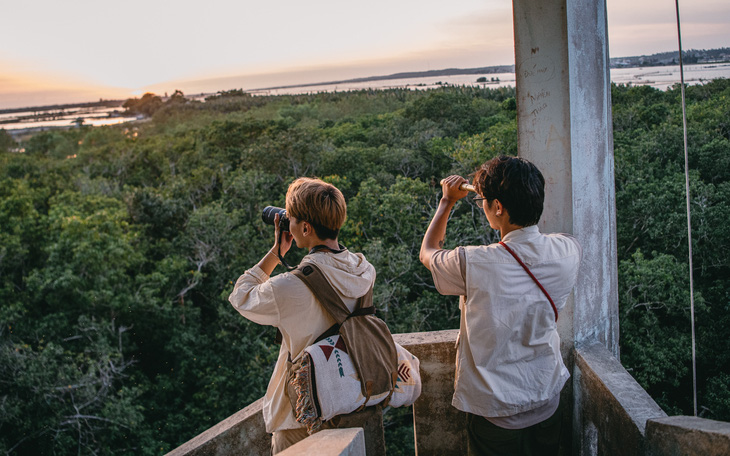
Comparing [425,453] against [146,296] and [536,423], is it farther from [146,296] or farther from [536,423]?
[146,296]

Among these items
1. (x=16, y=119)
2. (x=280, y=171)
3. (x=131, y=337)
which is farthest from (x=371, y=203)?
(x=16, y=119)

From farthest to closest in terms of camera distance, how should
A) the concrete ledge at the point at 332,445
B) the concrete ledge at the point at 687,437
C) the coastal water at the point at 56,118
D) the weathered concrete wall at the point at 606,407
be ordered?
the coastal water at the point at 56,118 < the weathered concrete wall at the point at 606,407 < the concrete ledge at the point at 332,445 < the concrete ledge at the point at 687,437

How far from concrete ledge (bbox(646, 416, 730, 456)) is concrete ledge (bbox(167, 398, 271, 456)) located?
1.41 m

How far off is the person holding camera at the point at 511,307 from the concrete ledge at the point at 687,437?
28 cm

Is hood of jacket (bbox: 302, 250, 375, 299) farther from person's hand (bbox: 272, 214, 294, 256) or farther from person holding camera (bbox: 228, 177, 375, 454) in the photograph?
person's hand (bbox: 272, 214, 294, 256)

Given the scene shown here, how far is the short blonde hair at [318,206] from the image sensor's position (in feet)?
5.26

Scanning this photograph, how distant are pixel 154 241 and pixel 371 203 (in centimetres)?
608

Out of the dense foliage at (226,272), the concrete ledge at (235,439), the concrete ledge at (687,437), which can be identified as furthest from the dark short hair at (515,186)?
the dense foliage at (226,272)

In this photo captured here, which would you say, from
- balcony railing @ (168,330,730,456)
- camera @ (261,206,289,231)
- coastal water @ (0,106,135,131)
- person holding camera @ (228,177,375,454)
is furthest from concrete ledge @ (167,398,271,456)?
coastal water @ (0,106,135,131)

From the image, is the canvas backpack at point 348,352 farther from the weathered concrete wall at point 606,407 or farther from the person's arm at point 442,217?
the weathered concrete wall at point 606,407

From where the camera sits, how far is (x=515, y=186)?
4.99 ft

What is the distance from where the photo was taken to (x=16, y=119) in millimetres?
28547

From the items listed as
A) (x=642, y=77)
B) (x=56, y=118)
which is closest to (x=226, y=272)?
(x=642, y=77)

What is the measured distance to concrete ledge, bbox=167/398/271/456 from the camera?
82.9 inches
